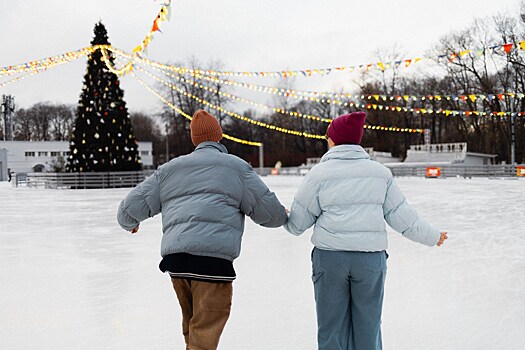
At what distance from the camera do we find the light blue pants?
2555 millimetres

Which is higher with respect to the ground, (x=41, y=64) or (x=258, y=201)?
(x=41, y=64)

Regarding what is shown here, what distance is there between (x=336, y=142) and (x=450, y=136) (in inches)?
2060

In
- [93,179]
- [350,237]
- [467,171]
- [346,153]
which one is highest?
[346,153]

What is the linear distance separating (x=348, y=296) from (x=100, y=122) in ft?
81.3

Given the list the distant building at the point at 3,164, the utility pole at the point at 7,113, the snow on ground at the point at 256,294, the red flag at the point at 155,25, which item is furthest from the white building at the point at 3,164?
the snow on ground at the point at 256,294

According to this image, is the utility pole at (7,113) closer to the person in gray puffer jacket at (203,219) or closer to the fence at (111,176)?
the fence at (111,176)

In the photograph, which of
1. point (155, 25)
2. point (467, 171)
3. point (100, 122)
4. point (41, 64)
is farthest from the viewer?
point (467, 171)

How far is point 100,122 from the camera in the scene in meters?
25.6

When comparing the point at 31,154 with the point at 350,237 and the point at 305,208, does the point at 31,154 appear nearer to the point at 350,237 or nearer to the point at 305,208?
the point at 305,208

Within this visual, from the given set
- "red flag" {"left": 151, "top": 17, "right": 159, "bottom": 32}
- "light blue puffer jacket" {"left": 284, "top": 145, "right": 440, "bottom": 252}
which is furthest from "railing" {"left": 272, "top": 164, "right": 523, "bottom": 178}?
"light blue puffer jacket" {"left": 284, "top": 145, "right": 440, "bottom": 252}

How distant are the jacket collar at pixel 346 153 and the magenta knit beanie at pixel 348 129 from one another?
4 cm

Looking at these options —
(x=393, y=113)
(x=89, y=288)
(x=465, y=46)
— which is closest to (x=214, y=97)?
(x=393, y=113)

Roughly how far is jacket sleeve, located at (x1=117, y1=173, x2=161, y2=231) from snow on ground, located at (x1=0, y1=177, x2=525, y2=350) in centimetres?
121

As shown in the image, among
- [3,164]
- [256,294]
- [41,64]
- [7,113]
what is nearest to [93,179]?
[41,64]
